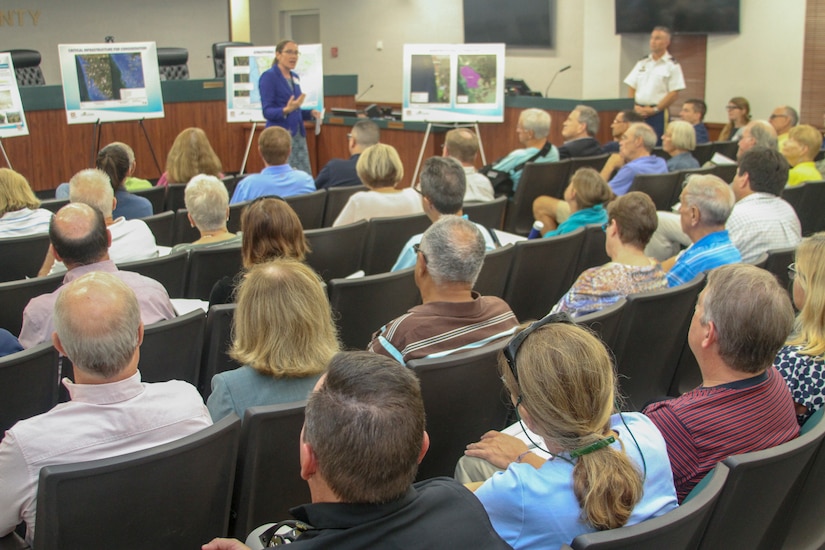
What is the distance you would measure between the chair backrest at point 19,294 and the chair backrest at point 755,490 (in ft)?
8.01

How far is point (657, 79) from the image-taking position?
29.8 ft

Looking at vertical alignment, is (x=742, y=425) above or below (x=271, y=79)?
below

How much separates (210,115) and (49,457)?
9032 millimetres

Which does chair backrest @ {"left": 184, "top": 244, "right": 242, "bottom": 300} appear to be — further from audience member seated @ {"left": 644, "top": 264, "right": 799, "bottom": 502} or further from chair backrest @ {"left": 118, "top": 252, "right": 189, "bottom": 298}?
audience member seated @ {"left": 644, "top": 264, "right": 799, "bottom": 502}

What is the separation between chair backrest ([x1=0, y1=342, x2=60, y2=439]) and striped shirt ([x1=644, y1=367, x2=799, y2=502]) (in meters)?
1.66

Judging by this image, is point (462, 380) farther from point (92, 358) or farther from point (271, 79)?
point (271, 79)

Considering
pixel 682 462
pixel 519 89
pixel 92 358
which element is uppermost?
pixel 519 89

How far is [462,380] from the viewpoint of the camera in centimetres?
242

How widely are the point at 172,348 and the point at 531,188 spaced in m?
3.74

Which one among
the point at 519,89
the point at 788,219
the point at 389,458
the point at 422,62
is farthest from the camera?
the point at 519,89

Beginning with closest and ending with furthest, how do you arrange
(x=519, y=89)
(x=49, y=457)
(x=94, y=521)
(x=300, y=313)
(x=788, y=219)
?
1. (x=94, y=521)
2. (x=49, y=457)
3. (x=300, y=313)
4. (x=788, y=219)
5. (x=519, y=89)

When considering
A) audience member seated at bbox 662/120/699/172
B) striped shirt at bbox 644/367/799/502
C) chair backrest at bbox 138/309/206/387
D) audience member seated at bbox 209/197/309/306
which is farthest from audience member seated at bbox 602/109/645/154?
striped shirt at bbox 644/367/799/502

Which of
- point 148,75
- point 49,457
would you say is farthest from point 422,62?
point 49,457

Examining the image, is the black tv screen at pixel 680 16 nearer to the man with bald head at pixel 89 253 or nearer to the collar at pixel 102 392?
the man with bald head at pixel 89 253
